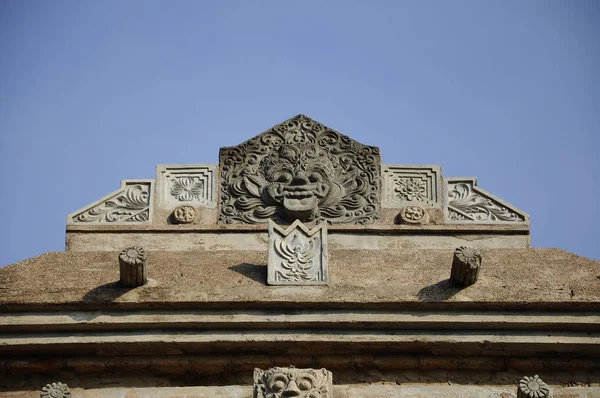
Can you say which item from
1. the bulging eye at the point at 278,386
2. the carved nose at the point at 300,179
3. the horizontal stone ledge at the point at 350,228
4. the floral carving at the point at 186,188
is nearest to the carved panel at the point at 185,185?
the floral carving at the point at 186,188

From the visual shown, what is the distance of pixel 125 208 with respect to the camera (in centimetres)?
A: 2055

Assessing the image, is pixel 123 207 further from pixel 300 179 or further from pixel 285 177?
pixel 300 179

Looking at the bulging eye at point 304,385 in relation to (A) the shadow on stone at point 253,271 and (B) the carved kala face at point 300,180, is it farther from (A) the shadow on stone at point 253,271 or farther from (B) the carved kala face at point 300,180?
(B) the carved kala face at point 300,180

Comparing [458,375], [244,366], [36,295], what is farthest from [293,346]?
[36,295]

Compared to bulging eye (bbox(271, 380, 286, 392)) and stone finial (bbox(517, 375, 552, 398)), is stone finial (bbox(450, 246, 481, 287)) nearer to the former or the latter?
stone finial (bbox(517, 375, 552, 398))

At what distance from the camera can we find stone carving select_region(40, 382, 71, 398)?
17.0 m

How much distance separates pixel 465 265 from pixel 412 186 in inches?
119

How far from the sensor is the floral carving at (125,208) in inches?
804

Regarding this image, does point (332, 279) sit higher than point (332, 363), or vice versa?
point (332, 279)

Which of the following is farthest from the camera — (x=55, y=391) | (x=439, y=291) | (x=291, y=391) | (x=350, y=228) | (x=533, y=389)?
(x=350, y=228)

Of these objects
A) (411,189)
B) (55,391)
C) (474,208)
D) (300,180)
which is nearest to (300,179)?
(300,180)

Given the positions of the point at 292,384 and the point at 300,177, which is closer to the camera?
the point at 292,384

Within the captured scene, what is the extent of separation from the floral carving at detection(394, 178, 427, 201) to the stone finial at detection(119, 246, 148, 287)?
13.9ft

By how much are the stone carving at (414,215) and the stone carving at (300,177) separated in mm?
384
